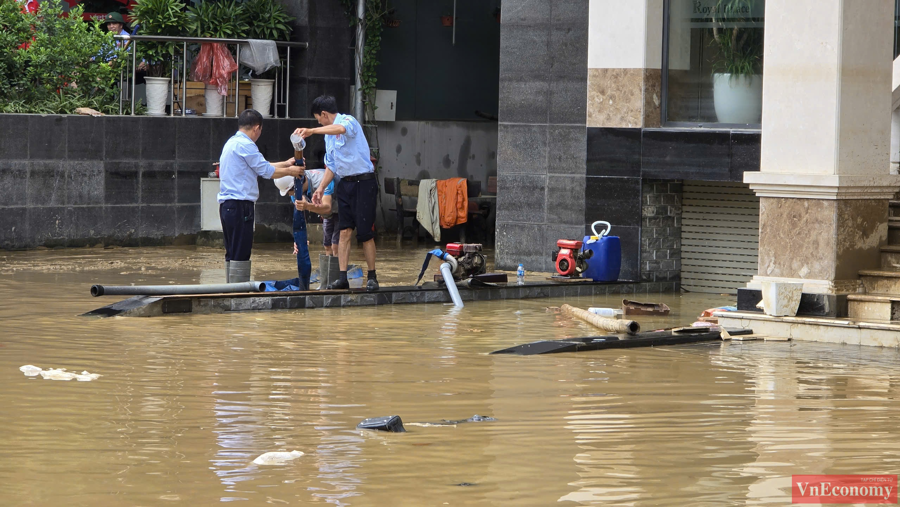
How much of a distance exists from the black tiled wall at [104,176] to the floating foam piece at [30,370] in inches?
358

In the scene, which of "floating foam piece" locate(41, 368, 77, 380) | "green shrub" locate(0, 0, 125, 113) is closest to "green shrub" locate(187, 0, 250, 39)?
"green shrub" locate(0, 0, 125, 113)

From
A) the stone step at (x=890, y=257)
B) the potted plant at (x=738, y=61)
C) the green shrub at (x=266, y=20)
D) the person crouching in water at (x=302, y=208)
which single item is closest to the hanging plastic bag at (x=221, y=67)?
the green shrub at (x=266, y=20)

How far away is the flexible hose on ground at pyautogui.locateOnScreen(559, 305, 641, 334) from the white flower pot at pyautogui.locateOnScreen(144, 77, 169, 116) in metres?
8.61

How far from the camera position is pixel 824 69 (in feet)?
34.6

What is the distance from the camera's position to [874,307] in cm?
1048

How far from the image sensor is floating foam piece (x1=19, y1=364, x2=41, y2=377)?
7.88 m

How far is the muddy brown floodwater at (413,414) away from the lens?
18.1 ft

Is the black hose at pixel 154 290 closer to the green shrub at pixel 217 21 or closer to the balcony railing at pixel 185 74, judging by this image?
the balcony railing at pixel 185 74

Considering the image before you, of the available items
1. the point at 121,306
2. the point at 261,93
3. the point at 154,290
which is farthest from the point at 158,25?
the point at 121,306

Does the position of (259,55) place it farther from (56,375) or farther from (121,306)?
(56,375)

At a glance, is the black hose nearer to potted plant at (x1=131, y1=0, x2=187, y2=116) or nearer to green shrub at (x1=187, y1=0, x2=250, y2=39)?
potted plant at (x1=131, y1=0, x2=187, y2=116)

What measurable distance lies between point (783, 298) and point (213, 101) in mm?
10446

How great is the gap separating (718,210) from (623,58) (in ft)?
6.78

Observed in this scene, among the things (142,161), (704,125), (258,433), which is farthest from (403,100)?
(258,433)
